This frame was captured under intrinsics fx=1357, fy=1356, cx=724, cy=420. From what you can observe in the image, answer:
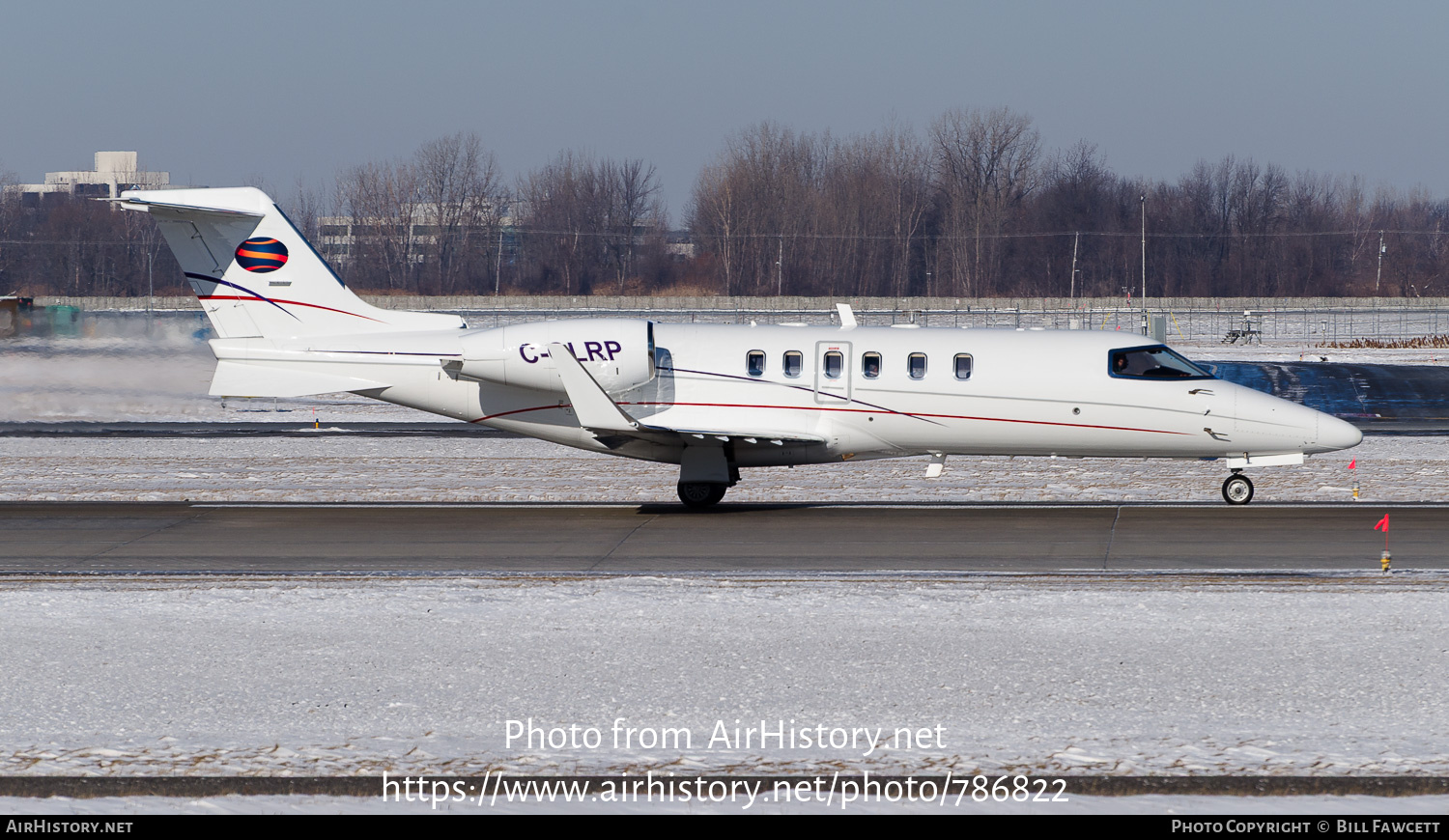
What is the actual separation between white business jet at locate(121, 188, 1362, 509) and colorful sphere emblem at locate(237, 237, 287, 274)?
23 mm

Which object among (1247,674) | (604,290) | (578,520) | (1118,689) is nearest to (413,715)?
(1118,689)

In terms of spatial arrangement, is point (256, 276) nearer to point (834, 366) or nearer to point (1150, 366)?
point (834, 366)

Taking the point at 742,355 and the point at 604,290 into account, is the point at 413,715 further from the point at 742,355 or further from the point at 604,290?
the point at 604,290

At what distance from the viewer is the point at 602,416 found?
20.9 metres

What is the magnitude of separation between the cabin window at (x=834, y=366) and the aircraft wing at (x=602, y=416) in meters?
1.21

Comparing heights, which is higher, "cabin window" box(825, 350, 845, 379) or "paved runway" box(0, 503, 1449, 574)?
"cabin window" box(825, 350, 845, 379)

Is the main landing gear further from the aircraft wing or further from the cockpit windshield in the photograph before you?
the aircraft wing

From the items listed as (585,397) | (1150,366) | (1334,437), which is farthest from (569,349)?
(1334,437)

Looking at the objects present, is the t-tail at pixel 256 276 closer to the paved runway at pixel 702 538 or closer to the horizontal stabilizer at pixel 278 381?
the horizontal stabilizer at pixel 278 381

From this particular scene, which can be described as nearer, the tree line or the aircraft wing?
the aircraft wing

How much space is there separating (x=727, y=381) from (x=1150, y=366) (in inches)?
266

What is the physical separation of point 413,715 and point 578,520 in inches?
424

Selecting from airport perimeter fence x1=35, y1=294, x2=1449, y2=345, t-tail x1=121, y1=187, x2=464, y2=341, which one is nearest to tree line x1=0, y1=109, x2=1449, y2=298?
airport perimeter fence x1=35, y1=294, x2=1449, y2=345

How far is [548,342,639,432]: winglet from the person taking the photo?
20750 mm
